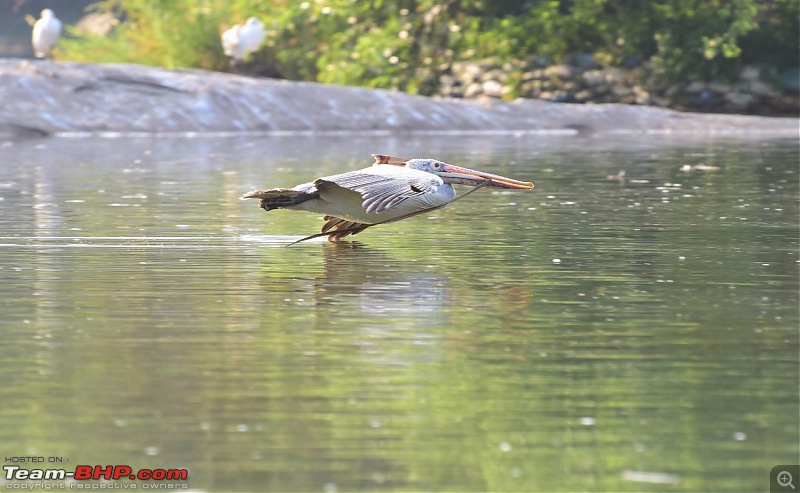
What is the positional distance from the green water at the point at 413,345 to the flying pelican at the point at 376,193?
327 millimetres

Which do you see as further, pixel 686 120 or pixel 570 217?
pixel 686 120

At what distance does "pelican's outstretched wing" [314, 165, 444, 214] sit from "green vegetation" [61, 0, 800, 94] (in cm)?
1983

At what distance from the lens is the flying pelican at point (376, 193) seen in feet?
31.4

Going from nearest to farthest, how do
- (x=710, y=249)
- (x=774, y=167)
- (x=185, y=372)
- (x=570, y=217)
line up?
(x=185, y=372) < (x=710, y=249) < (x=570, y=217) < (x=774, y=167)

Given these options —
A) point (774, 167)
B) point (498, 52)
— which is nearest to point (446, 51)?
point (498, 52)

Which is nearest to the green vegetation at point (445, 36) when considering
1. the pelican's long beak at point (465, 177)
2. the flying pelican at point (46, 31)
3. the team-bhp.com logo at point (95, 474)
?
the flying pelican at point (46, 31)

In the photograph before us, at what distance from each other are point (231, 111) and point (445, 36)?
6628 mm

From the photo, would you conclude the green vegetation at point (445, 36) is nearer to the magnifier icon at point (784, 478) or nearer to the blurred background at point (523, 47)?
the blurred background at point (523, 47)

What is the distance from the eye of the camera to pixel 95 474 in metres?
5.07

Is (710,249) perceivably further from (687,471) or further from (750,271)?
(687,471)

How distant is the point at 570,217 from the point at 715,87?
19.0 meters

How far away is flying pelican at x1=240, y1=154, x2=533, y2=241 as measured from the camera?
9.56 meters

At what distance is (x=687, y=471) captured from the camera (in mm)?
5082

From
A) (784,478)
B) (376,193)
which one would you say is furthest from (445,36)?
(784,478)
